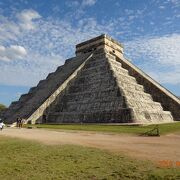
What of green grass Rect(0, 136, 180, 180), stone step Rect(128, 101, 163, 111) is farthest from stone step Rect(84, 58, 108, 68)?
green grass Rect(0, 136, 180, 180)

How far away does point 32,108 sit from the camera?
111 feet

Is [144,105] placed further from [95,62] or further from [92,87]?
[95,62]

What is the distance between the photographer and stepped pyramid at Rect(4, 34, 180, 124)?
27.1 m

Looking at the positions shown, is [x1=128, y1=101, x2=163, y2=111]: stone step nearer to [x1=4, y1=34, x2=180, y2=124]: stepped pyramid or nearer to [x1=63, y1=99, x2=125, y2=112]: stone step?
[x1=4, y1=34, x2=180, y2=124]: stepped pyramid

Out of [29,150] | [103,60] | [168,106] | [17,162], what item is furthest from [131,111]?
[17,162]

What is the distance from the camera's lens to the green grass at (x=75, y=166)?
7.27 meters

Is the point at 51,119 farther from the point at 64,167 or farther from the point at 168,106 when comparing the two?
the point at 64,167

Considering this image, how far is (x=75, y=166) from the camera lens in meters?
8.31

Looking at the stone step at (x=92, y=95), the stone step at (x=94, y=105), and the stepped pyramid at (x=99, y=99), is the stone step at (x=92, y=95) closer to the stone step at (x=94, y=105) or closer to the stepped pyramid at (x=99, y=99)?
the stepped pyramid at (x=99, y=99)

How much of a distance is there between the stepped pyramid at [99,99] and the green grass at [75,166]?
51.6 ft

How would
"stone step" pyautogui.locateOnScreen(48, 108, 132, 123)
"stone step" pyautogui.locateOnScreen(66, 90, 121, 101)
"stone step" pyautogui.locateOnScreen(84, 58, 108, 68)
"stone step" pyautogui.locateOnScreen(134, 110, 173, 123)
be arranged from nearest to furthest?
"stone step" pyautogui.locateOnScreen(48, 108, 132, 123), "stone step" pyautogui.locateOnScreen(134, 110, 173, 123), "stone step" pyautogui.locateOnScreen(66, 90, 121, 101), "stone step" pyautogui.locateOnScreen(84, 58, 108, 68)

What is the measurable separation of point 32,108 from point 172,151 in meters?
25.5

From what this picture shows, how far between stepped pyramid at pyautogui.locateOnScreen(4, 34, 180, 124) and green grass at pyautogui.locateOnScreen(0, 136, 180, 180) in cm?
1573

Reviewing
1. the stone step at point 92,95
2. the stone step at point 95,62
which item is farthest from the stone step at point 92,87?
the stone step at point 95,62
